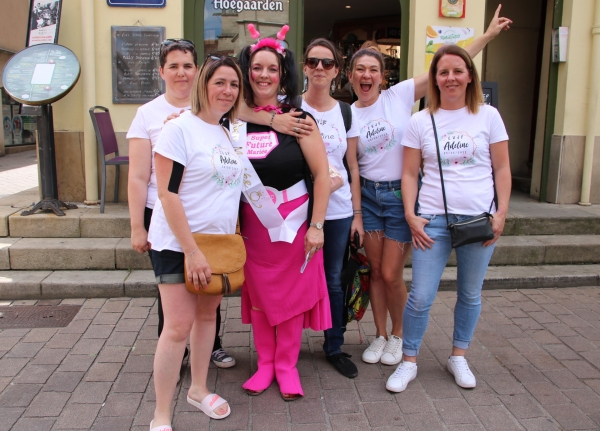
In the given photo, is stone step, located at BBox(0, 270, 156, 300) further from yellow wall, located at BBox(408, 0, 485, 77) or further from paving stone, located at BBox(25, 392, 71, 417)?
yellow wall, located at BBox(408, 0, 485, 77)

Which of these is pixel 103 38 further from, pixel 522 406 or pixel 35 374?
pixel 522 406

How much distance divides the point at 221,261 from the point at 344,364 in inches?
50.6

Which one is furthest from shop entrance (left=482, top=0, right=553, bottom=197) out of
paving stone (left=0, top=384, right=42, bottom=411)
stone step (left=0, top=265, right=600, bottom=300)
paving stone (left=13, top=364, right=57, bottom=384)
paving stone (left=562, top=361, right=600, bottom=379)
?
paving stone (left=0, top=384, right=42, bottom=411)

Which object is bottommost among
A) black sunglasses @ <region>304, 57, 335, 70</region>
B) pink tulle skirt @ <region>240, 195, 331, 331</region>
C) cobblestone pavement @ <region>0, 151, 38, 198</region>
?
cobblestone pavement @ <region>0, 151, 38, 198</region>

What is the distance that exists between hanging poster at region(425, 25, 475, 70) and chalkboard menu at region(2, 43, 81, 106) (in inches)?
138

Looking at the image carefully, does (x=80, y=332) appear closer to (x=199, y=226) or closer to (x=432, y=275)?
(x=199, y=226)

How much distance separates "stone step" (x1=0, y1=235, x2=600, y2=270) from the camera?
4926 mm

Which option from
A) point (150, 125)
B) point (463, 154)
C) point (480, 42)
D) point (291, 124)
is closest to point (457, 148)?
point (463, 154)

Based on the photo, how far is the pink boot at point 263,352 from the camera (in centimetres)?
324

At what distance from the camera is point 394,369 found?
352 centimetres

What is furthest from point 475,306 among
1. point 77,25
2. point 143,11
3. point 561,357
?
point 77,25

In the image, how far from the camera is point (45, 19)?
5.53 metres

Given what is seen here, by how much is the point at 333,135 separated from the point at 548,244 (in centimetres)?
324

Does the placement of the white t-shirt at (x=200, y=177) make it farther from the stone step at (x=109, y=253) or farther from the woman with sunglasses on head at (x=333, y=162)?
the stone step at (x=109, y=253)
